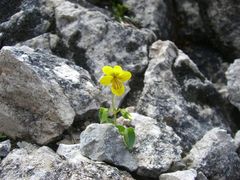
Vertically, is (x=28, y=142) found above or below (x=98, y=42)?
below

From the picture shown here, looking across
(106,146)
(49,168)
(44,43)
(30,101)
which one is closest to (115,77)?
(106,146)

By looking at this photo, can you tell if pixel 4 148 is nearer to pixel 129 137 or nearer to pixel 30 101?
pixel 30 101

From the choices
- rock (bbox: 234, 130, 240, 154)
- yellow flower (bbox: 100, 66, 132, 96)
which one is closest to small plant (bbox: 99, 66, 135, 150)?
yellow flower (bbox: 100, 66, 132, 96)

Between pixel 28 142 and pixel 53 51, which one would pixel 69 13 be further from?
pixel 28 142

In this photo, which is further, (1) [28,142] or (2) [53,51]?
(2) [53,51]

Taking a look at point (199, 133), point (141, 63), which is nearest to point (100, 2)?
point (141, 63)

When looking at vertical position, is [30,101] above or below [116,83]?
below
